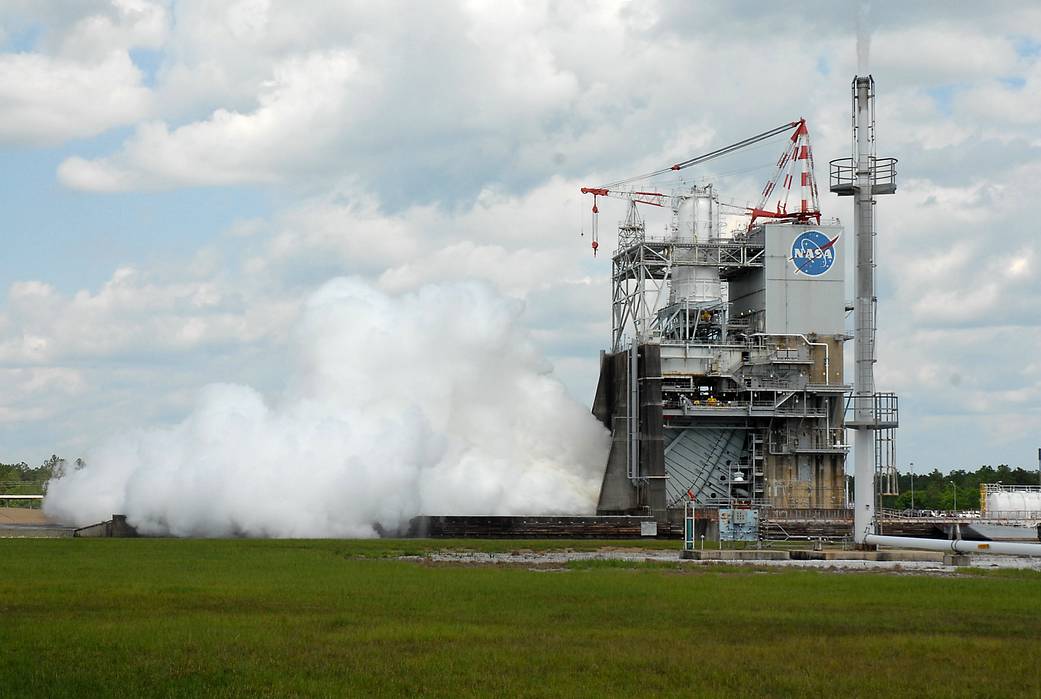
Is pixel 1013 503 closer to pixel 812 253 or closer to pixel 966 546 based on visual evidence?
pixel 812 253

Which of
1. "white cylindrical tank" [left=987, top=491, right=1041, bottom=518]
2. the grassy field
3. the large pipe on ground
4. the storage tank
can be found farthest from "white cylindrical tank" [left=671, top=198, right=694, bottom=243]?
the grassy field

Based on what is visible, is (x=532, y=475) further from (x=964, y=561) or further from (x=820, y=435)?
(x=964, y=561)

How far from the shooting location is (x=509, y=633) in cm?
3112

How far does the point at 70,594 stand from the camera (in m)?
39.0

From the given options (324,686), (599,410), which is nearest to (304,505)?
(599,410)

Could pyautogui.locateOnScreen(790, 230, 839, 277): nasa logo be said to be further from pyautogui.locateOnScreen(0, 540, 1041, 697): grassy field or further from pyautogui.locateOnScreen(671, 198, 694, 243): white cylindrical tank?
pyautogui.locateOnScreen(0, 540, 1041, 697): grassy field

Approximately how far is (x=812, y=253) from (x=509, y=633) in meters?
76.5

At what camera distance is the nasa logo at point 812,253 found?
4067 inches

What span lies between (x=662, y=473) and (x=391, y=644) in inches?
2652

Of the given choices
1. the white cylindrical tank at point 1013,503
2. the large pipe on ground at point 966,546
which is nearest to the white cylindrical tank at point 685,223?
the white cylindrical tank at point 1013,503

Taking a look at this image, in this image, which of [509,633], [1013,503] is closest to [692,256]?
[1013,503]

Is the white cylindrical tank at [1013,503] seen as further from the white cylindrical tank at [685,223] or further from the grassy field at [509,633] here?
the grassy field at [509,633]

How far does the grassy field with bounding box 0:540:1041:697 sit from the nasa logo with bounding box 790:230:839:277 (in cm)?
5476

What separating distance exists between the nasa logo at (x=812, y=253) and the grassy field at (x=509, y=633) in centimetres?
5476
